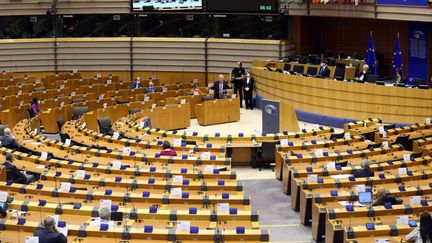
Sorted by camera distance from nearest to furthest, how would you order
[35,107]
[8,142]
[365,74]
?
[8,142] → [365,74] → [35,107]

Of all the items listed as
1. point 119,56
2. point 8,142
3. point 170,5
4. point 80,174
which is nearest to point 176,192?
point 80,174

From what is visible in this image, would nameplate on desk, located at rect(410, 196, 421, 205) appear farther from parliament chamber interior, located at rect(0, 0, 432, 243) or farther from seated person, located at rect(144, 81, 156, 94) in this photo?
seated person, located at rect(144, 81, 156, 94)

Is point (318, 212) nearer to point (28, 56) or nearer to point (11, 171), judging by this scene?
point (11, 171)

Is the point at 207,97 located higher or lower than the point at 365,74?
lower

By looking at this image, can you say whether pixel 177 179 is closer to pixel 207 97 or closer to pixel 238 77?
pixel 207 97

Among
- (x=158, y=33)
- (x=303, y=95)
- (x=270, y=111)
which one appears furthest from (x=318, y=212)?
(x=158, y=33)

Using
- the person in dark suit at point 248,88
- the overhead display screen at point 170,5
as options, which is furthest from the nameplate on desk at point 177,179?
the overhead display screen at point 170,5

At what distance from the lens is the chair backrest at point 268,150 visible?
88.8ft

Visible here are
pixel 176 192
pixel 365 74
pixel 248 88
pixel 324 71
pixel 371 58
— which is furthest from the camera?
pixel 248 88

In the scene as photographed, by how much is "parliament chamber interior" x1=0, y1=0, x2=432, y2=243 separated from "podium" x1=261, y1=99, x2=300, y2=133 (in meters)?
0.05

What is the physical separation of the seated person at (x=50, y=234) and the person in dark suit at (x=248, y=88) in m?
22.2

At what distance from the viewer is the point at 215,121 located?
35.9m

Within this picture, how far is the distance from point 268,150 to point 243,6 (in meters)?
13.5

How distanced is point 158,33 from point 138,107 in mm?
9178
